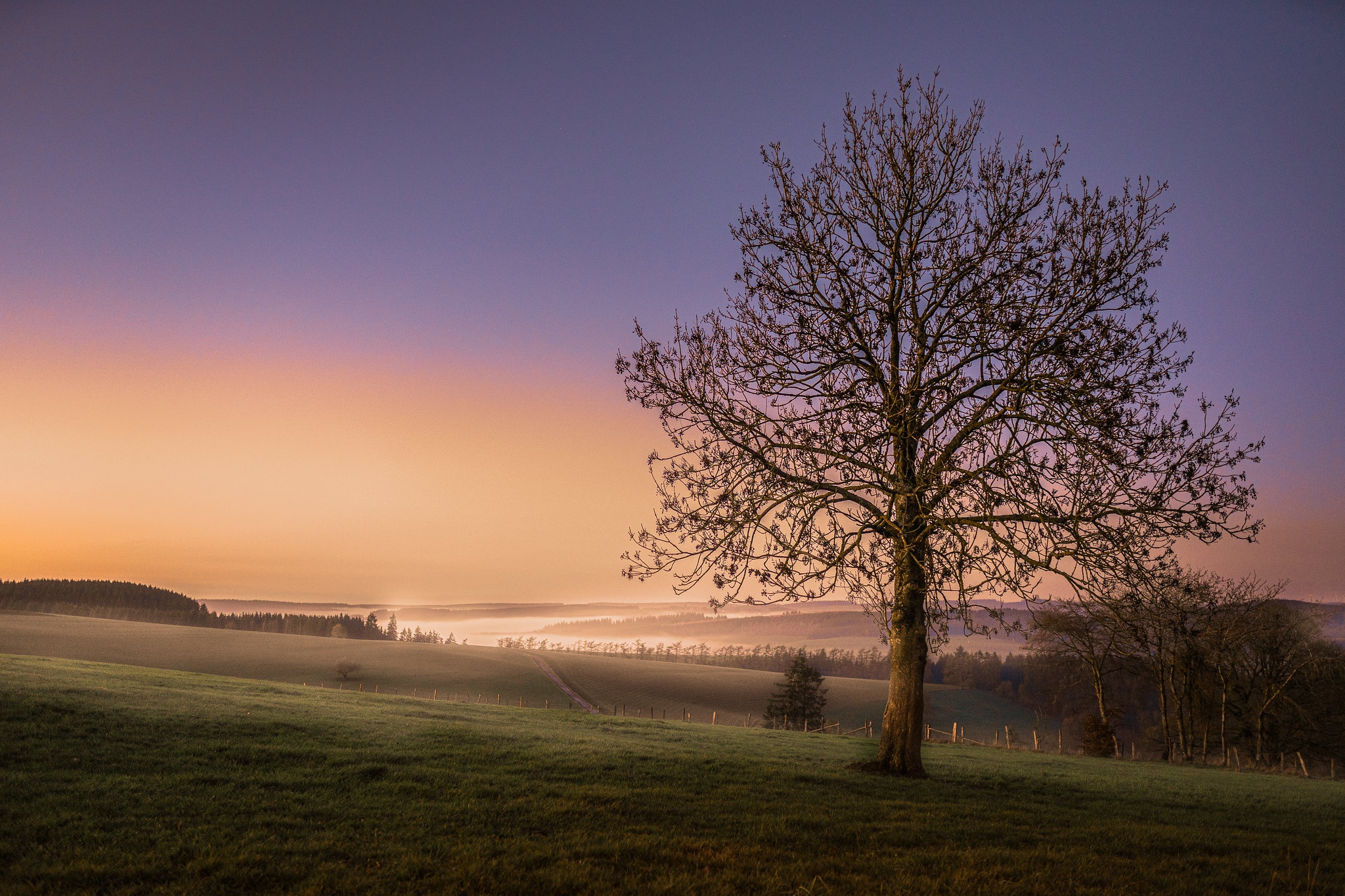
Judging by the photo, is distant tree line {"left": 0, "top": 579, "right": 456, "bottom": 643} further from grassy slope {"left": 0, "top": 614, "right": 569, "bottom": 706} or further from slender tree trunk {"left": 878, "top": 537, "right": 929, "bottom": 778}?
slender tree trunk {"left": 878, "top": 537, "right": 929, "bottom": 778}

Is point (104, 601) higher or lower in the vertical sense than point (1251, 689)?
lower

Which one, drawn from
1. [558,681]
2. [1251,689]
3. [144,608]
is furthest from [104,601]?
[1251,689]

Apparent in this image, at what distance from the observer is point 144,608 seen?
16288 centimetres

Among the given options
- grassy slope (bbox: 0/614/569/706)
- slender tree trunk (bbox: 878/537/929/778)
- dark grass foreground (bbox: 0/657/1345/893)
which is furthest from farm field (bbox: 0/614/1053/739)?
slender tree trunk (bbox: 878/537/929/778)

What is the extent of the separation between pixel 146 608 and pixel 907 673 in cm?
20400

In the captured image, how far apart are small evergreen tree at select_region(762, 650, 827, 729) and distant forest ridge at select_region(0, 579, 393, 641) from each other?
120m

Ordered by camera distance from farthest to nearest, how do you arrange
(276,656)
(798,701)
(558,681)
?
(276,656), (558,681), (798,701)

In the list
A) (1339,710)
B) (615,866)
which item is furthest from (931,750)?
(1339,710)

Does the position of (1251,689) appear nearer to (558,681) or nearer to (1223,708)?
(1223,708)

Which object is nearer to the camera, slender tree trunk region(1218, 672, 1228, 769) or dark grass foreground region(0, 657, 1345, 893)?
dark grass foreground region(0, 657, 1345, 893)

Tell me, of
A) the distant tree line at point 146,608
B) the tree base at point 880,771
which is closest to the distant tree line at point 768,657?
the distant tree line at point 146,608

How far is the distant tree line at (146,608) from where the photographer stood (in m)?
154

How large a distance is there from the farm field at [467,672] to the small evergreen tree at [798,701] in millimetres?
9064

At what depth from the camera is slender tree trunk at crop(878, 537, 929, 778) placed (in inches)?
578
